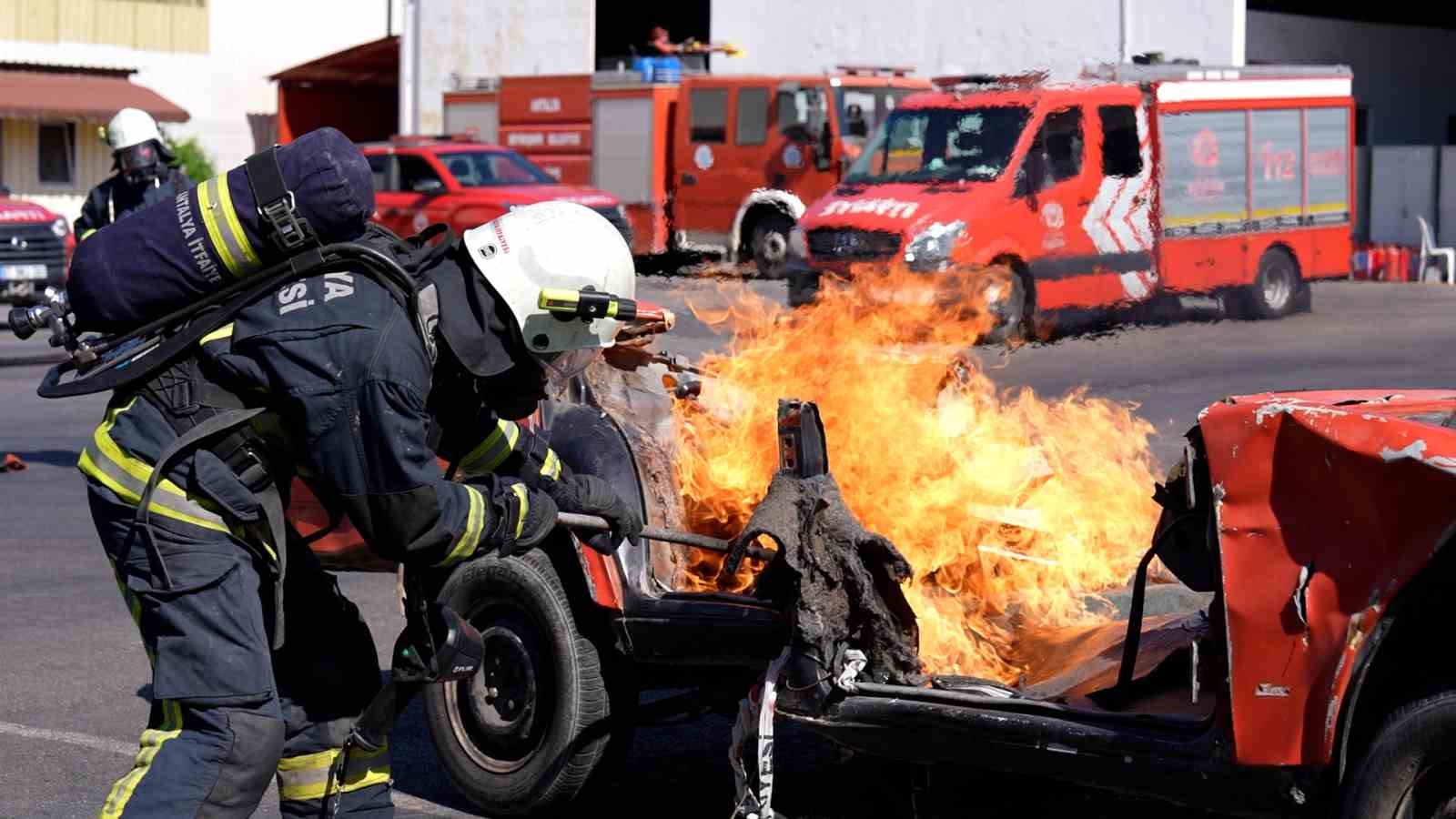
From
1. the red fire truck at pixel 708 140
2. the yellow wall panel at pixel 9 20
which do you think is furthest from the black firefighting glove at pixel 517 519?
the yellow wall panel at pixel 9 20

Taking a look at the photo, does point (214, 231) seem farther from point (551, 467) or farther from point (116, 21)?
point (116, 21)

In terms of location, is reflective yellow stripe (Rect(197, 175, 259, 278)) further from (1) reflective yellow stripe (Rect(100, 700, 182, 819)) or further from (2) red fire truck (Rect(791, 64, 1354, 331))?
(2) red fire truck (Rect(791, 64, 1354, 331))

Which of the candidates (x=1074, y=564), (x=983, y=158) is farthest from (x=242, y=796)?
(x=983, y=158)

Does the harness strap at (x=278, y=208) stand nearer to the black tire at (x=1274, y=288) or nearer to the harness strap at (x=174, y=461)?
the harness strap at (x=174, y=461)

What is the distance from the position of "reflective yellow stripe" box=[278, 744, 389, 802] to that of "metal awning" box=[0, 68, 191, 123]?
33.8 m

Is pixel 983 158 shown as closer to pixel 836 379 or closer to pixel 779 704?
pixel 836 379

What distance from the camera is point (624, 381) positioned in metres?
5.93

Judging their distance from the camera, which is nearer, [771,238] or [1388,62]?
[771,238]

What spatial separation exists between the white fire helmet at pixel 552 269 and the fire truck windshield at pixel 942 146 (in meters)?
13.3

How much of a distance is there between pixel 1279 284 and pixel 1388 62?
13145mm

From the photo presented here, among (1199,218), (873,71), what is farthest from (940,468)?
(873,71)

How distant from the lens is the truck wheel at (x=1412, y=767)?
3.67 metres

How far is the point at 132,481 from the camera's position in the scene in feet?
13.2

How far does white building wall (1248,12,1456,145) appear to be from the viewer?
28.7 metres
